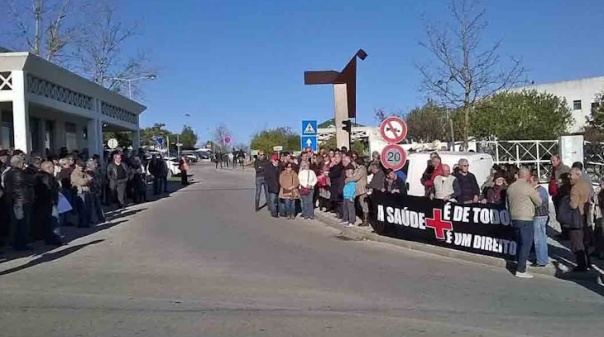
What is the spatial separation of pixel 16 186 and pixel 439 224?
8.17m

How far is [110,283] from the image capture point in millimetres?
10242

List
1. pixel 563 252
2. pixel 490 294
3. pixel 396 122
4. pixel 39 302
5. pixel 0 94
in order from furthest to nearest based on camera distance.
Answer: pixel 0 94, pixel 396 122, pixel 563 252, pixel 490 294, pixel 39 302

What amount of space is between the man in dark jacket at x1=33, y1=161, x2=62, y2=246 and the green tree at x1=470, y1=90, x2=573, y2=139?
3650 centimetres

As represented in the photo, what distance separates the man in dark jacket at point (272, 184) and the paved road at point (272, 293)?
17.2ft

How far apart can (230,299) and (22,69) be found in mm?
13341

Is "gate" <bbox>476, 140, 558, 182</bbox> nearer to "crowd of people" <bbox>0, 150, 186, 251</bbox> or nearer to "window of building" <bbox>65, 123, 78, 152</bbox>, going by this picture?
"window of building" <bbox>65, 123, 78, 152</bbox>

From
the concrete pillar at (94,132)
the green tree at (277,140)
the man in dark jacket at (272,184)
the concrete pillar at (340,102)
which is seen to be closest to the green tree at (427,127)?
the green tree at (277,140)

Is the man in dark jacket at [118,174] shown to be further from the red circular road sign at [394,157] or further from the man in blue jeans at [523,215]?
the man in blue jeans at [523,215]

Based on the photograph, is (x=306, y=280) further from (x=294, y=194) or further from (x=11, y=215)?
(x=294, y=194)

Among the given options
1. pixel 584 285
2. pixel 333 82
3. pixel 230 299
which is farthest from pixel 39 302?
pixel 333 82

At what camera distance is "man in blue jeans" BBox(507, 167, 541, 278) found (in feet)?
36.3

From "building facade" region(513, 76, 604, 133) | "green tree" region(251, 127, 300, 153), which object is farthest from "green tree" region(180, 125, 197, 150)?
"building facade" region(513, 76, 604, 133)

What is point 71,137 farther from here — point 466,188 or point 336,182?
point 466,188

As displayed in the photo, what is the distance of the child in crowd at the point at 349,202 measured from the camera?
1745 cm
